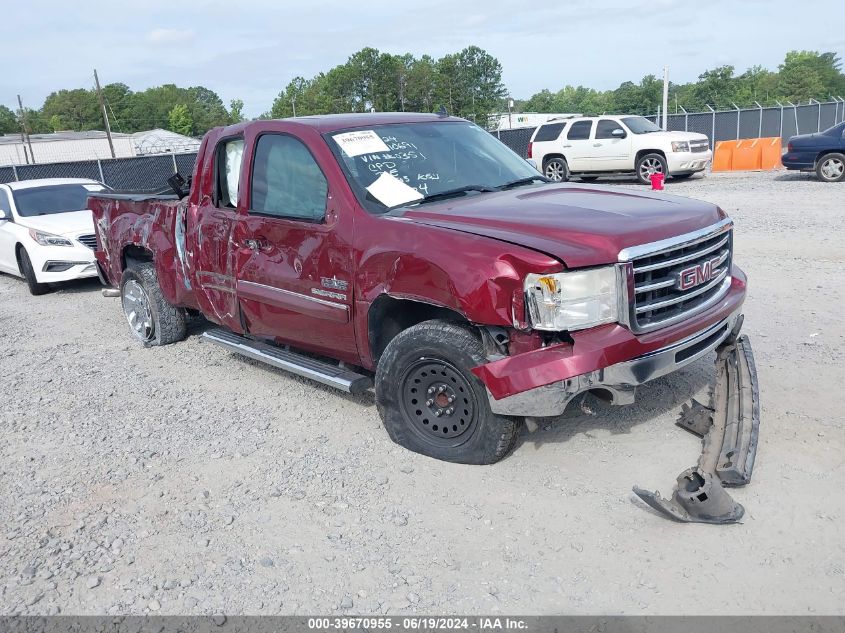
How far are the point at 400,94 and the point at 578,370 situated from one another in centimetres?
8545

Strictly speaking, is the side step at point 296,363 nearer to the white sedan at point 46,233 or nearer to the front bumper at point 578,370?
the front bumper at point 578,370

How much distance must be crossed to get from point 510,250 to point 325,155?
160cm

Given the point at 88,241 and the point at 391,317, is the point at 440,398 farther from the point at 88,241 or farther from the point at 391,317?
the point at 88,241

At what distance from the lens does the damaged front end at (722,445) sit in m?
3.48

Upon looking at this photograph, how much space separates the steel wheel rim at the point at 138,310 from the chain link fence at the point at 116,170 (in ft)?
43.7

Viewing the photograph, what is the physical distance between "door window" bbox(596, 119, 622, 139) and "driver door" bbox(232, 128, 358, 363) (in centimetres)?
1576

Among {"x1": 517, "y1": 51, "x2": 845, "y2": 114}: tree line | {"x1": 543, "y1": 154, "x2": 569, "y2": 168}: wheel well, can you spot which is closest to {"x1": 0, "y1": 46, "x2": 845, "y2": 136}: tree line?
{"x1": 517, "y1": 51, "x2": 845, "y2": 114}: tree line

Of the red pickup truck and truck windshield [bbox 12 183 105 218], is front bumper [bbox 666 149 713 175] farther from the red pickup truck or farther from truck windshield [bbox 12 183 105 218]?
the red pickup truck

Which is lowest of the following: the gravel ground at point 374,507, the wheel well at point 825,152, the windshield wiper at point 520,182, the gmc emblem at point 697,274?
the gravel ground at point 374,507

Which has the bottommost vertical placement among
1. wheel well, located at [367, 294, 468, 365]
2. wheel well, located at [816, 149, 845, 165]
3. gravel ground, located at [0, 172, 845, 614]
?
gravel ground, located at [0, 172, 845, 614]

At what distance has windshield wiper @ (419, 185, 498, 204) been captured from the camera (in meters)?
4.68

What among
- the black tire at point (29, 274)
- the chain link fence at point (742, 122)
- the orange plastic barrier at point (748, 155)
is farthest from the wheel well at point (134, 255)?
the chain link fence at point (742, 122)

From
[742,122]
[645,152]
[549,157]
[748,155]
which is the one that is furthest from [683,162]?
[742,122]

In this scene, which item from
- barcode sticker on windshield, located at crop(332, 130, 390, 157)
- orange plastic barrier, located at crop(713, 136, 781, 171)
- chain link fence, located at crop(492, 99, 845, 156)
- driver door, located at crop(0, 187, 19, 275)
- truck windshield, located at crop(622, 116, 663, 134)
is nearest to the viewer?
barcode sticker on windshield, located at crop(332, 130, 390, 157)
